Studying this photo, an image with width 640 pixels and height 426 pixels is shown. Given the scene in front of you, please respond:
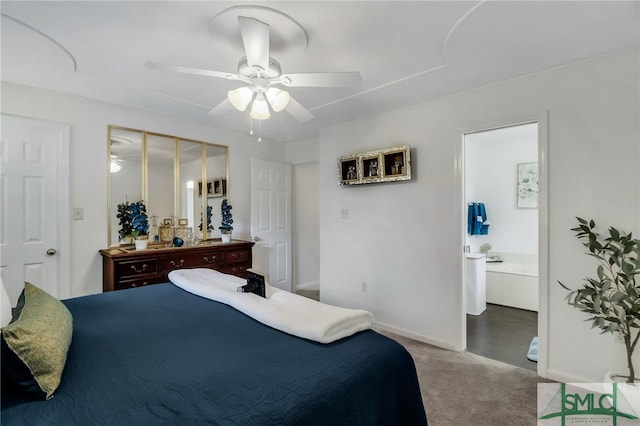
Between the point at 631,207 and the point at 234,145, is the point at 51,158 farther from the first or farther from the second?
the point at 631,207

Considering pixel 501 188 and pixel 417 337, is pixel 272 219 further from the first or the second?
pixel 501 188

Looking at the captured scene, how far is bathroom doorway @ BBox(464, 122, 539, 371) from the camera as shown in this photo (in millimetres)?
3712

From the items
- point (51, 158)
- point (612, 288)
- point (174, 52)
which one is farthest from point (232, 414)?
point (51, 158)

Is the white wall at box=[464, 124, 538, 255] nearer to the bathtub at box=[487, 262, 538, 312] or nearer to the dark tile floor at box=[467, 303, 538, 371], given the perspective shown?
the bathtub at box=[487, 262, 538, 312]

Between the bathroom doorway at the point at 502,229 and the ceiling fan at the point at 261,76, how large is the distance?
2756mm

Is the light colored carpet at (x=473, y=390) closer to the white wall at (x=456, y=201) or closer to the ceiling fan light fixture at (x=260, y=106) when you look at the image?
the white wall at (x=456, y=201)

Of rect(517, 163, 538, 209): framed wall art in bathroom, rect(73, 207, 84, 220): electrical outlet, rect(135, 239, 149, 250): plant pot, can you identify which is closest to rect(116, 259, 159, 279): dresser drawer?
rect(135, 239, 149, 250): plant pot

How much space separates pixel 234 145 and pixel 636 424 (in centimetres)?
435

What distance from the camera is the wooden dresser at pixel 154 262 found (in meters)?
2.71

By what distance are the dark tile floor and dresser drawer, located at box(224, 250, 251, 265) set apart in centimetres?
265

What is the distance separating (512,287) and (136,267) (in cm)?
449

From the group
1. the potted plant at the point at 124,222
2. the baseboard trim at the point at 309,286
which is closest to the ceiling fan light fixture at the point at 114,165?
the potted plant at the point at 124,222

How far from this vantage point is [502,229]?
4.75m

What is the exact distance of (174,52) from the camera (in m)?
2.03
